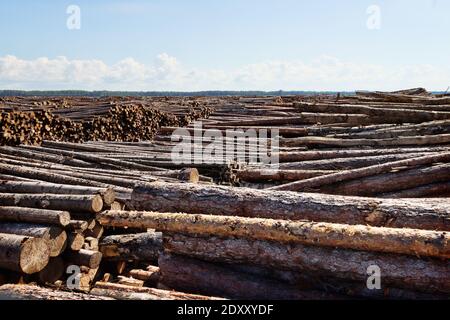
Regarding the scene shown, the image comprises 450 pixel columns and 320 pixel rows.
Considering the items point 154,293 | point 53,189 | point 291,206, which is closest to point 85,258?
point 53,189

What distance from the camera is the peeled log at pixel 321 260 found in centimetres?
294

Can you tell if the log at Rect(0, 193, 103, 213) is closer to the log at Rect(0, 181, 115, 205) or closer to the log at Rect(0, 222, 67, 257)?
the log at Rect(0, 181, 115, 205)

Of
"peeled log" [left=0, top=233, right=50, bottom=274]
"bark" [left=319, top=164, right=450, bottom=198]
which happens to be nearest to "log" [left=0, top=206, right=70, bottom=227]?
"peeled log" [left=0, top=233, right=50, bottom=274]

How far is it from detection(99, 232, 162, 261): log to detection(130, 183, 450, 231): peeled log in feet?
3.36

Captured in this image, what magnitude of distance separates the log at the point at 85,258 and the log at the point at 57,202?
1.73 feet

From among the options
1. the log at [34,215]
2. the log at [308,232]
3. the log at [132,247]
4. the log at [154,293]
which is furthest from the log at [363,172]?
the log at [34,215]

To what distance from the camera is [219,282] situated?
11.3 ft

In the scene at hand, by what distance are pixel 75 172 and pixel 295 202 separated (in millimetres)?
4667

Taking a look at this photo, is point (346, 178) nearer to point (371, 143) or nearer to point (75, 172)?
point (371, 143)

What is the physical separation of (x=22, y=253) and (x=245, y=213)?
2450 millimetres

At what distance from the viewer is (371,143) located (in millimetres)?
7273

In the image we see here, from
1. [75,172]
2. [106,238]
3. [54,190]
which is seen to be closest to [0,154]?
[75,172]

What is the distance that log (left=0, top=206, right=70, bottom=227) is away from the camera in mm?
4949

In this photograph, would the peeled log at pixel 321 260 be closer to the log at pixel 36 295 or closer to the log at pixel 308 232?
the log at pixel 308 232
